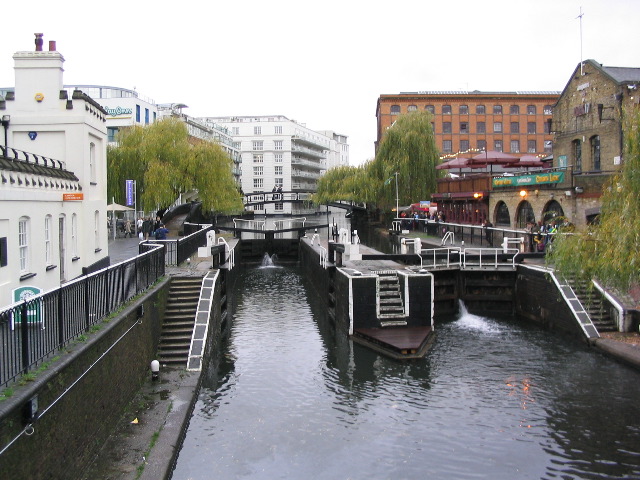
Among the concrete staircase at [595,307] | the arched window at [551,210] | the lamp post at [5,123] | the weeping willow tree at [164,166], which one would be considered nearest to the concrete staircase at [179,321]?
the lamp post at [5,123]

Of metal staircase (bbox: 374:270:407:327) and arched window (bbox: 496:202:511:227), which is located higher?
arched window (bbox: 496:202:511:227)

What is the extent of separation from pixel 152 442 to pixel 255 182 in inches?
4357

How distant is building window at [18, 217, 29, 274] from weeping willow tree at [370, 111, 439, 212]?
42498 millimetres

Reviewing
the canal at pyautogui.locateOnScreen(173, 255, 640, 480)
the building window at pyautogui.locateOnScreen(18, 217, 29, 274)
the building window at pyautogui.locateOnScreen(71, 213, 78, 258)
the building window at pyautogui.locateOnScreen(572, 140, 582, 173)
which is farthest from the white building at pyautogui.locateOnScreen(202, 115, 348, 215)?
the building window at pyautogui.locateOnScreen(18, 217, 29, 274)

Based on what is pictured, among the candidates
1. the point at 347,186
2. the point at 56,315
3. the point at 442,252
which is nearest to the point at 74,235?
the point at 56,315

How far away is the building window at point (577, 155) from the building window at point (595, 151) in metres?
1.44

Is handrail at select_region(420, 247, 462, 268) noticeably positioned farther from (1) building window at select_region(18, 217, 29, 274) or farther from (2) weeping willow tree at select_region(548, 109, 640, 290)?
(1) building window at select_region(18, 217, 29, 274)

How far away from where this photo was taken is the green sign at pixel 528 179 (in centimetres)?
3369

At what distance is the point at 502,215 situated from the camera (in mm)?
43250

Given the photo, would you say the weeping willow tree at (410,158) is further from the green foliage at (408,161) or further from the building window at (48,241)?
the building window at (48,241)

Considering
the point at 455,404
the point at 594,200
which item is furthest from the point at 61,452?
the point at 594,200

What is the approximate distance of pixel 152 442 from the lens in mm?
11414

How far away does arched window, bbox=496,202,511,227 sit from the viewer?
42531 mm

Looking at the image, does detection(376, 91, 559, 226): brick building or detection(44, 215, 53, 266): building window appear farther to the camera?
detection(376, 91, 559, 226): brick building
